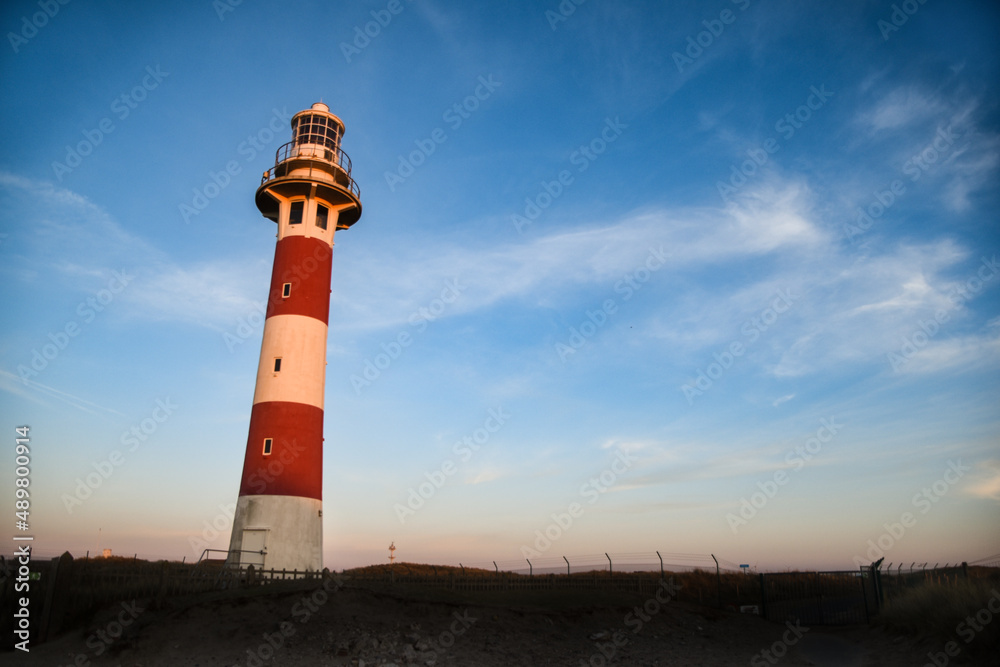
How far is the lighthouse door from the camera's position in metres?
23.9

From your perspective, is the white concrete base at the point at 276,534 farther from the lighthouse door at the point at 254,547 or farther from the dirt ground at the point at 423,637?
the dirt ground at the point at 423,637

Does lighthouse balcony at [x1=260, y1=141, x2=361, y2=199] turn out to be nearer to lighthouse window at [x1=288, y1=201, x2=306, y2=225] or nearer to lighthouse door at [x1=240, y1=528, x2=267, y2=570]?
lighthouse window at [x1=288, y1=201, x2=306, y2=225]

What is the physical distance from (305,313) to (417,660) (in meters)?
15.8

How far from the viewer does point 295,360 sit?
26.9m

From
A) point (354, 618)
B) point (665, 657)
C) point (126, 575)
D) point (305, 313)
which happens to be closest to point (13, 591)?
point (126, 575)

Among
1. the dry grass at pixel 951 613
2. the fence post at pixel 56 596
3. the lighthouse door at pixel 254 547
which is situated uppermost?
the lighthouse door at pixel 254 547

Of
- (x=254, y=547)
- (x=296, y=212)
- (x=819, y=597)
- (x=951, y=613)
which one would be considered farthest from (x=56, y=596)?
(x=819, y=597)

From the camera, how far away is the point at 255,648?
53.5ft

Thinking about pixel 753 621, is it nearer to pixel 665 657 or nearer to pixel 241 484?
pixel 665 657

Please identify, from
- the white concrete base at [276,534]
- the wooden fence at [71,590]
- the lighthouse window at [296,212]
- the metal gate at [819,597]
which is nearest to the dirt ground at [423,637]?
the wooden fence at [71,590]

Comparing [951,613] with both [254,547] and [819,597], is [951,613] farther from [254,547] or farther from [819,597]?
[254,547]

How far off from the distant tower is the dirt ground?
214 inches

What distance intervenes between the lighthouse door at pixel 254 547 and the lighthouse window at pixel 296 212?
1359cm

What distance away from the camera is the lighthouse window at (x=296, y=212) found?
29766 mm
